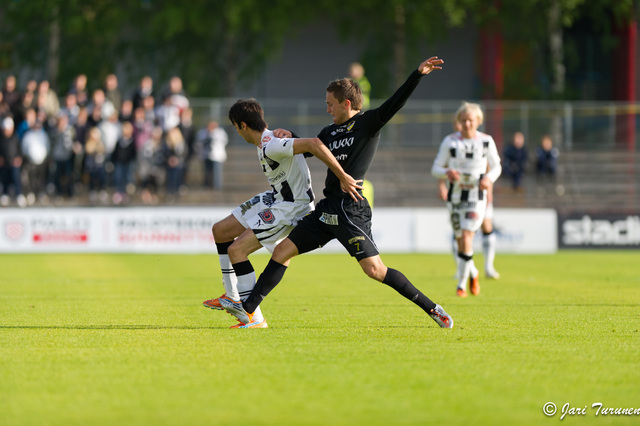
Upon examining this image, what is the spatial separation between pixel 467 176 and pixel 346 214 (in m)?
4.10

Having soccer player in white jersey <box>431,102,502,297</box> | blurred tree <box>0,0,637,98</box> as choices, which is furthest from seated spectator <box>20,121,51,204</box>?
soccer player in white jersey <box>431,102,502,297</box>

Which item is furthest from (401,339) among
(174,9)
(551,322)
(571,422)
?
(174,9)

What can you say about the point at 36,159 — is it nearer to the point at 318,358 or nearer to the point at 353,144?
the point at 353,144

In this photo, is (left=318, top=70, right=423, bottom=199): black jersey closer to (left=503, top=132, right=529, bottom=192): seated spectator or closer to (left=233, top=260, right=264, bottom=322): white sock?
(left=233, top=260, right=264, bottom=322): white sock

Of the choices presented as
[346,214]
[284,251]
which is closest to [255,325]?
[284,251]

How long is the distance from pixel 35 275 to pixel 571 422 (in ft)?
38.7

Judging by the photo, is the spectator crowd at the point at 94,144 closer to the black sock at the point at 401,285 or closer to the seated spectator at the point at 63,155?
the seated spectator at the point at 63,155

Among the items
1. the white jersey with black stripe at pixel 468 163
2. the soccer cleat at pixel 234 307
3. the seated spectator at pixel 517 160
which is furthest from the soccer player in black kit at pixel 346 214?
the seated spectator at pixel 517 160

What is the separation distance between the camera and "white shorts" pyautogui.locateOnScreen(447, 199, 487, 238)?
11484 mm

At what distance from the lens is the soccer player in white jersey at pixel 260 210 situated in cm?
801

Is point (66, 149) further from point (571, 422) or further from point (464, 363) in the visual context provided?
point (571, 422)

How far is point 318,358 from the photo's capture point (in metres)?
6.59

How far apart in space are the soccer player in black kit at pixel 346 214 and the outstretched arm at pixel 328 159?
0.81ft

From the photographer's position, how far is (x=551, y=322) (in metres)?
8.75
